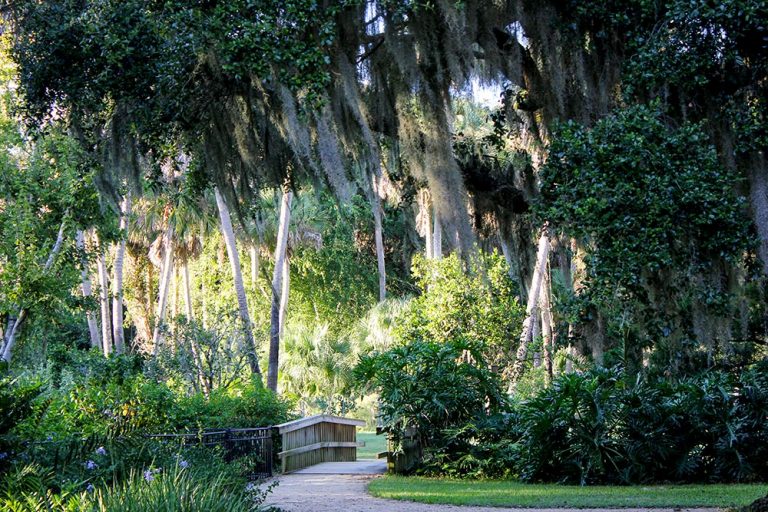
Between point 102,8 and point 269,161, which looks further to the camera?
point 269,161

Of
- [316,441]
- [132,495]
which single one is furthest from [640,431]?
[316,441]

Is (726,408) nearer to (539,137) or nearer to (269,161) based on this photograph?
(539,137)

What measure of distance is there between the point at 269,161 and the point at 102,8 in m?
2.65

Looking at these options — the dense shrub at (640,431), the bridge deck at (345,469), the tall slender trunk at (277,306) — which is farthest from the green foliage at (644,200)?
the tall slender trunk at (277,306)

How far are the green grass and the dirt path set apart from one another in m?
8.36

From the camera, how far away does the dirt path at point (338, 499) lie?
9.46 metres

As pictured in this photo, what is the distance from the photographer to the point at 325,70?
9609 millimetres

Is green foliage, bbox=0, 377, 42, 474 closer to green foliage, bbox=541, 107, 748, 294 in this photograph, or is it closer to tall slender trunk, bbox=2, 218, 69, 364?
green foliage, bbox=541, 107, 748, 294

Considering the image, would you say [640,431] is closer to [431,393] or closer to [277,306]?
[431,393]

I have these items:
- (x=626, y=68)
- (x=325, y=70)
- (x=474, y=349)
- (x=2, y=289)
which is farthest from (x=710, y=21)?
(x=2, y=289)

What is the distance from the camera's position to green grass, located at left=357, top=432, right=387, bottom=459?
Result: 24.3 metres

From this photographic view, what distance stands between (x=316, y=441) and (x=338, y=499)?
6621 millimetres

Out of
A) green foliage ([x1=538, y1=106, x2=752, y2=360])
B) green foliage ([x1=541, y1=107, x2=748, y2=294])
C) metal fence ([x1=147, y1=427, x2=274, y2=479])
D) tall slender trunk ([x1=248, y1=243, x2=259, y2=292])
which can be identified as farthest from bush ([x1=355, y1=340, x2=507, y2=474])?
tall slender trunk ([x1=248, y1=243, x2=259, y2=292])

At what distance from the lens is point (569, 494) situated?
10148 millimetres
